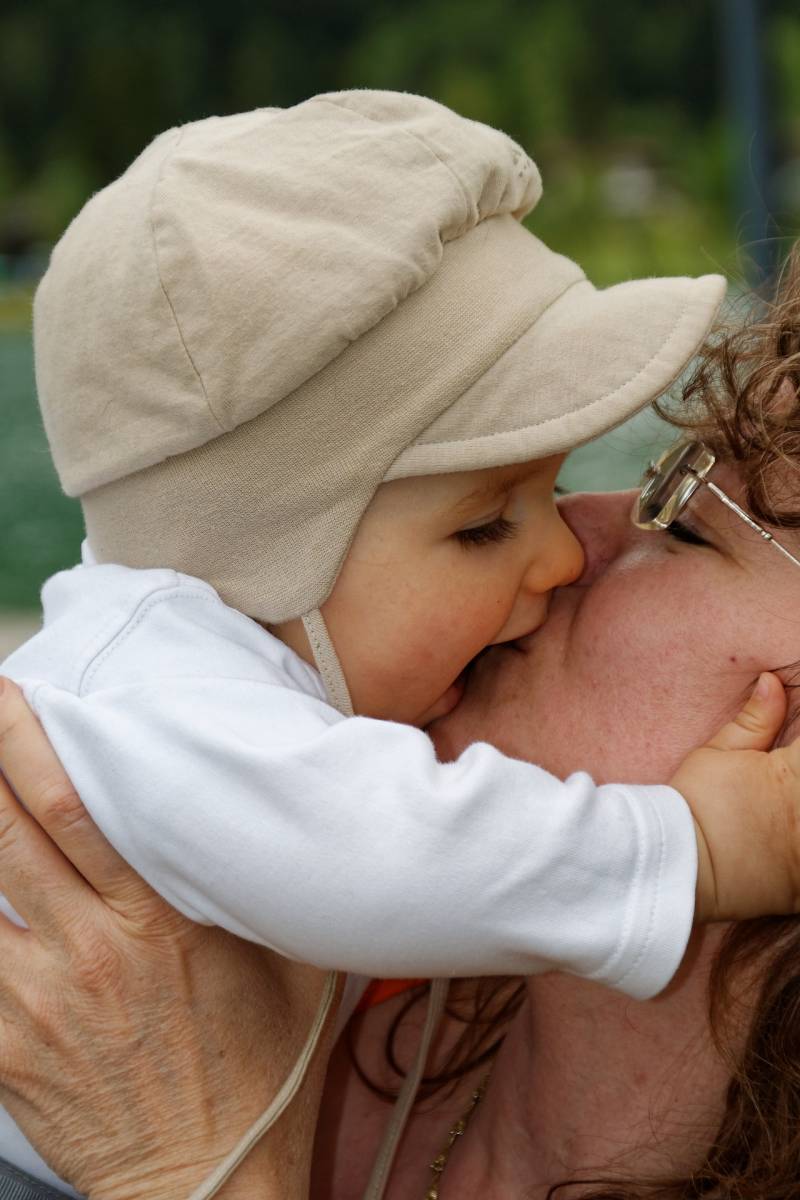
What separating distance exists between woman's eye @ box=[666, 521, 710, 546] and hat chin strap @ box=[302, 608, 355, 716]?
416 mm

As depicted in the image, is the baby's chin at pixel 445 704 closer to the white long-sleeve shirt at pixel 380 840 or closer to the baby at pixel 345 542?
the baby at pixel 345 542

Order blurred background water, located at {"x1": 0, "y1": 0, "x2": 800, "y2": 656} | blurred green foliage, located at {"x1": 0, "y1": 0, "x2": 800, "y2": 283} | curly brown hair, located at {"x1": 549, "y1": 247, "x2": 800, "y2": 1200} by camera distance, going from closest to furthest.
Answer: curly brown hair, located at {"x1": 549, "y1": 247, "x2": 800, "y2": 1200} < blurred background water, located at {"x1": 0, "y1": 0, "x2": 800, "y2": 656} < blurred green foliage, located at {"x1": 0, "y1": 0, "x2": 800, "y2": 283}

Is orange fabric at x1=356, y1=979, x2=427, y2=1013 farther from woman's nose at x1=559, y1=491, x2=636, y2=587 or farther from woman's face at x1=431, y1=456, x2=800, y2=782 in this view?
woman's nose at x1=559, y1=491, x2=636, y2=587

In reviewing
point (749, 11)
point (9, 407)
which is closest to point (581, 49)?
point (749, 11)

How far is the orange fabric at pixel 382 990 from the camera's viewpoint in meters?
1.86

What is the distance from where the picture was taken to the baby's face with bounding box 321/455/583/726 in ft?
4.90

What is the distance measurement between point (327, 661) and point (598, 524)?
1.34 ft

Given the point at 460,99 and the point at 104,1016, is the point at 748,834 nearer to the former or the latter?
the point at 104,1016

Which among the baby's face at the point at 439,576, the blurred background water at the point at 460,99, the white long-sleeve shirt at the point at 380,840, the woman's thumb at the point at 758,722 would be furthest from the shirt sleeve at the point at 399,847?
the blurred background water at the point at 460,99

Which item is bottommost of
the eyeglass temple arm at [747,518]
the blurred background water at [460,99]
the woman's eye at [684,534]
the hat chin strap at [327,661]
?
the blurred background water at [460,99]

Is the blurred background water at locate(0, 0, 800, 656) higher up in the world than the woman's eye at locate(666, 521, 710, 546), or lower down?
lower down

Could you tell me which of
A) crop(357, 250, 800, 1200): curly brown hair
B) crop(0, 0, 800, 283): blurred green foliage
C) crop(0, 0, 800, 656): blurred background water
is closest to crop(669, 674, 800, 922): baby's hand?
crop(357, 250, 800, 1200): curly brown hair

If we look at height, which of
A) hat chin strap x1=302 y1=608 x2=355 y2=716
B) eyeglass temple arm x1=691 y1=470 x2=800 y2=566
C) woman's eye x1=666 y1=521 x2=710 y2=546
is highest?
eyeglass temple arm x1=691 y1=470 x2=800 y2=566

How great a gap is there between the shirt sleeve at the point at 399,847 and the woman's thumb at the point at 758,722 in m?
0.13
